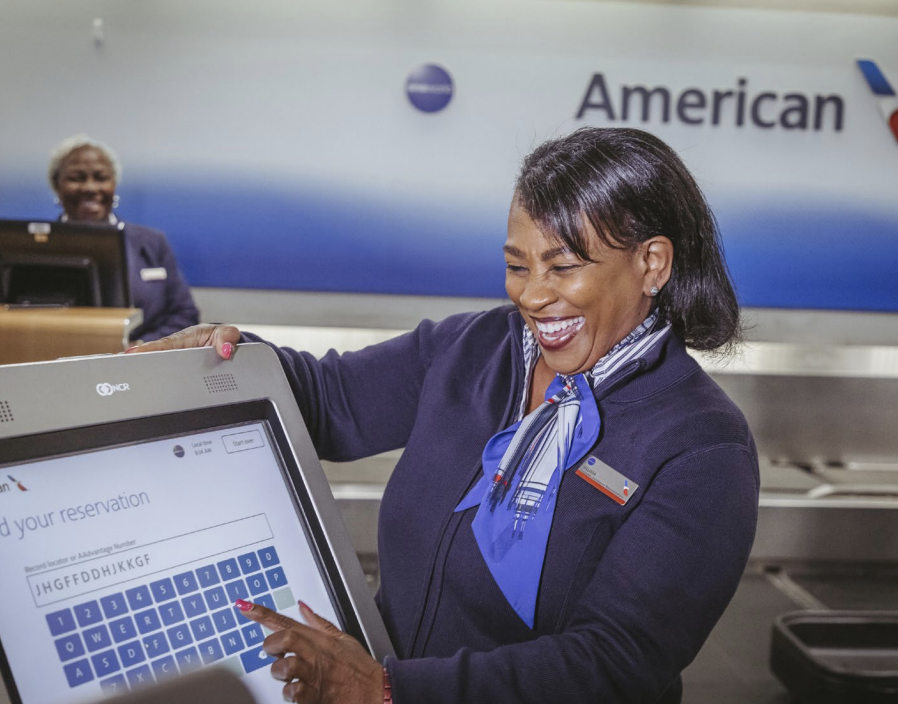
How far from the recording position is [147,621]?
27.5 inches

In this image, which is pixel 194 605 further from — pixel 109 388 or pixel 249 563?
pixel 109 388

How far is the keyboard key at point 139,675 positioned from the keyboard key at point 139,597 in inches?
1.9

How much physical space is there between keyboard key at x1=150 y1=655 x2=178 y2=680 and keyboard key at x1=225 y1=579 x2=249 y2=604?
0.08 metres

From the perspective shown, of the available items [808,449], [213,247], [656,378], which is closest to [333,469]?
[213,247]

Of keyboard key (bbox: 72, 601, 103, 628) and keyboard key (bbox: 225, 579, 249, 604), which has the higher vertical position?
keyboard key (bbox: 72, 601, 103, 628)

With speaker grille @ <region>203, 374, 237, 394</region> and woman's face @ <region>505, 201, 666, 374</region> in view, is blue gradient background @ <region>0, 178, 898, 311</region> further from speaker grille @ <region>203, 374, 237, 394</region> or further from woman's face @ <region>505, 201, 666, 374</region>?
speaker grille @ <region>203, 374, 237, 394</region>

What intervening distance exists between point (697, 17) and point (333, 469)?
12.1 feet

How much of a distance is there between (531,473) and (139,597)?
1.84 ft

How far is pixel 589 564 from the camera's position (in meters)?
1.06

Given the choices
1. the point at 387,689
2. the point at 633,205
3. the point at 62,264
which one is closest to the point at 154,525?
the point at 387,689

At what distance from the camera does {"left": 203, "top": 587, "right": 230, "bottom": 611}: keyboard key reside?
2.44ft

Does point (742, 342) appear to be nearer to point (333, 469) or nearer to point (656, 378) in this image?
point (656, 378)

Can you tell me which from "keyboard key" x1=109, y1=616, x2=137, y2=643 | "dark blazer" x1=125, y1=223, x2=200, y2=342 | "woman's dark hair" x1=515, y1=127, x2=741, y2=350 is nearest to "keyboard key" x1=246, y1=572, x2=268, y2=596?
"keyboard key" x1=109, y1=616, x2=137, y2=643

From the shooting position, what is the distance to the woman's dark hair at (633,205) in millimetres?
1138
